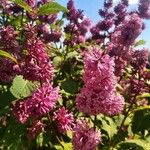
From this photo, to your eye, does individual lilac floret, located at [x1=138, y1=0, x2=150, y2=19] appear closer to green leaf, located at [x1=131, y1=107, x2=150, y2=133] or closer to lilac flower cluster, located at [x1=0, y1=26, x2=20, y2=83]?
green leaf, located at [x1=131, y1=107, x2=150, y2=133]

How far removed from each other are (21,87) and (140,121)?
1.05 metres

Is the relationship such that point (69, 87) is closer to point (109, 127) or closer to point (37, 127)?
point (109, 127)

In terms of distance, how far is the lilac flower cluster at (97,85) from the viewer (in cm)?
252

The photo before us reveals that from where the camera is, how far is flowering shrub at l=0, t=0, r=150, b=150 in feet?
8.55

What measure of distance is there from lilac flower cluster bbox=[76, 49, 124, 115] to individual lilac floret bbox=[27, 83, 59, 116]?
0.64 feet

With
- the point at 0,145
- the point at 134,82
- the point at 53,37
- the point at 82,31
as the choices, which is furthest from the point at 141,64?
the point at 82,31

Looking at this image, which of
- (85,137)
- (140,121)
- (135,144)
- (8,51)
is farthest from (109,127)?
(85,137)

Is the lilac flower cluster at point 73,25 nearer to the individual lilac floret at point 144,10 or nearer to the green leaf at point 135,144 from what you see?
the individual lilac floret at point 144,10

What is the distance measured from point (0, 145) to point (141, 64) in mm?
1328

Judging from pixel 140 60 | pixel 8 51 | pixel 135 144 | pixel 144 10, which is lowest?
pixel 135 144

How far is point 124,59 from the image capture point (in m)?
4.48

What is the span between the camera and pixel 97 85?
2521 millimetres

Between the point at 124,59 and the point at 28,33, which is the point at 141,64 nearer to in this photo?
the point at 124,59

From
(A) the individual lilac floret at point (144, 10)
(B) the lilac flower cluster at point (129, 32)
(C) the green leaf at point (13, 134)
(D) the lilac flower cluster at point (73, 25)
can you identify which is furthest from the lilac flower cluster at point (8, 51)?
(A) the individual lilac floret at point (144, 10)
